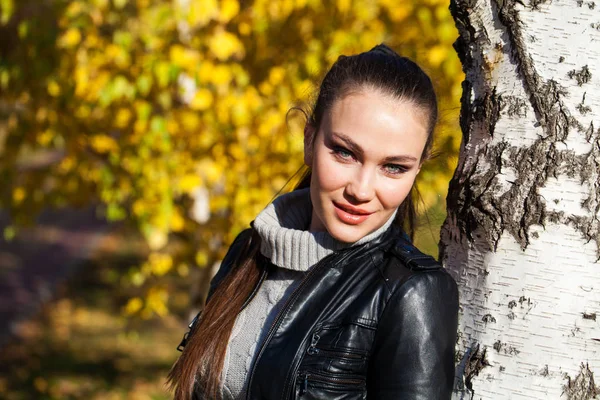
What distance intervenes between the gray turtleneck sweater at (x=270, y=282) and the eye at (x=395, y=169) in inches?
5.0

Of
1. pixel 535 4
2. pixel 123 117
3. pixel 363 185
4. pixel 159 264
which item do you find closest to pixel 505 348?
pixel 363 185

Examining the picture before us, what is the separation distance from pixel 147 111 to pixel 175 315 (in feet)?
19.4

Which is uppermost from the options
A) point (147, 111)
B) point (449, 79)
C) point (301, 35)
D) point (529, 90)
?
point (301, 35)

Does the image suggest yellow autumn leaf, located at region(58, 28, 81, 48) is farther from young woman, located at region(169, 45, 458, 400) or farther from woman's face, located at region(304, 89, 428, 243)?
woman's face, located at region(304, 89, 428, 243)

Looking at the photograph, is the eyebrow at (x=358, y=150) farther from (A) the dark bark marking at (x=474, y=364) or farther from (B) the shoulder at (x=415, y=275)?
(A) the dark bark marking at (x=474, y=364)

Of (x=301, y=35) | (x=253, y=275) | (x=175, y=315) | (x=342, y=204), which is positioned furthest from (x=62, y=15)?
(x=175, y=315)

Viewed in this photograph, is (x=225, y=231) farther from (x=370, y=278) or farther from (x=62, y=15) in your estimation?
(x=370, y=278)

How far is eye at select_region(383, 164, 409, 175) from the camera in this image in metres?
1.66

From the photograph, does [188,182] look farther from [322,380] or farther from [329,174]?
[322,380]

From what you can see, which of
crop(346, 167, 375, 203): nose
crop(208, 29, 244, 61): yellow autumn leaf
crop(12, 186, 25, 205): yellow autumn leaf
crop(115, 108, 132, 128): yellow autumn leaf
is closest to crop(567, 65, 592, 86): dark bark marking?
crop(346, 167, 375, 203): nose

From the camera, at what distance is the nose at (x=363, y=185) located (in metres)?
1.64

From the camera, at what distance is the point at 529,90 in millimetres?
1595

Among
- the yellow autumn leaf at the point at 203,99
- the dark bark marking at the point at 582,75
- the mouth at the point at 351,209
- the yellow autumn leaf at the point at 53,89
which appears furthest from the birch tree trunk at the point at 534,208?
the yellow autumn leaf at the point at 53,89

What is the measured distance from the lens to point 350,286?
1.65m
